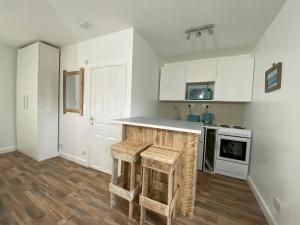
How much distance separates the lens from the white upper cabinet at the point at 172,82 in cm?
335

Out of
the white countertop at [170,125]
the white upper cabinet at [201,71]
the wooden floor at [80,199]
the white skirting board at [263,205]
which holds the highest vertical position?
the white upper cabinet at [201,71]

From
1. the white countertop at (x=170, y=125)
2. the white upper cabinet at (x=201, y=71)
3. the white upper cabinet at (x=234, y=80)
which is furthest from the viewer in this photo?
the white upper cabinet at (x=201, y=71)

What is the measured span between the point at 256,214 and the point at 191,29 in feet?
9.17

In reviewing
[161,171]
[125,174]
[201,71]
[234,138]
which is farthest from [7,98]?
[234,138]

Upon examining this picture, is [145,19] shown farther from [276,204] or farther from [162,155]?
[276,204]

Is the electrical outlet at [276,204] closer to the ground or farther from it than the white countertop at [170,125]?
closer to the ground

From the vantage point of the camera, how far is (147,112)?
3088 millimetres

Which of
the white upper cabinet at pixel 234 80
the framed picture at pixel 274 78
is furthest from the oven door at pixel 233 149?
the framed picture at pixel 274 78

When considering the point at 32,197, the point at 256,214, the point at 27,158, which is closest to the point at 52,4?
the point at 32,197

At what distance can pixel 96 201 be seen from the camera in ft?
6.23

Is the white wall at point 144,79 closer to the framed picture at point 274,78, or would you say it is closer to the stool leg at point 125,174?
the stool leg at point 125,174

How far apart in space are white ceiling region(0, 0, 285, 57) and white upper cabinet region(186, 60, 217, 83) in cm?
38

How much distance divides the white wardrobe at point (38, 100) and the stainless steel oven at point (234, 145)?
3.66 meters

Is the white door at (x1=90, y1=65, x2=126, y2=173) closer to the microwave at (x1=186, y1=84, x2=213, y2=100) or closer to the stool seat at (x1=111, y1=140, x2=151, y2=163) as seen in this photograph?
the stool seat at (x1=111, y1=140, x2=151, y2=163)
